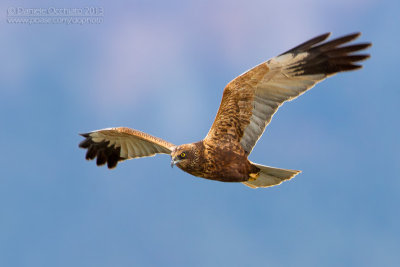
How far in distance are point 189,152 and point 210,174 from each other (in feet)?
2.22

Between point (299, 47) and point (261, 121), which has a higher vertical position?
point (299, 47)

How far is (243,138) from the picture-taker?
12.3m

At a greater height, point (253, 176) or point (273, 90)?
point (273, 90)

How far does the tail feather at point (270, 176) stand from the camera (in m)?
12.4

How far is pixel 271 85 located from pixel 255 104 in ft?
1.79

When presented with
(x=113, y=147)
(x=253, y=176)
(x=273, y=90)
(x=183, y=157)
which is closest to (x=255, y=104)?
(x=273, y=90)

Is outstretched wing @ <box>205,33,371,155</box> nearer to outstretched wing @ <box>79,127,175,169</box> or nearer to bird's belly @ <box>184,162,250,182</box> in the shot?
Answer: bird's belly @ <box>184,162,250,182</box>

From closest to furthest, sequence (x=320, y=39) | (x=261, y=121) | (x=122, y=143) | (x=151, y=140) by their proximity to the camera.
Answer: (x=320, y=39) → (x=261, y=121) → (x=151, y=140) → (x=122, y=143)

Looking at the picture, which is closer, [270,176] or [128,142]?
[270,176]

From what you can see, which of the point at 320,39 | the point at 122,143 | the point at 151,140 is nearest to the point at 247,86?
the point at 320,39

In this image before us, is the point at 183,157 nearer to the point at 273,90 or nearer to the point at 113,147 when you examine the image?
the point at 273,90

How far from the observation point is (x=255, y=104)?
479 inches

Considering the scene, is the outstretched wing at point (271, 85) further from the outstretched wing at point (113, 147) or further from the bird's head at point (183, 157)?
the outstretched wing at point (113, 147)

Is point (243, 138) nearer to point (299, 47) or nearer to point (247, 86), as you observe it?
→ point (247, 86)
